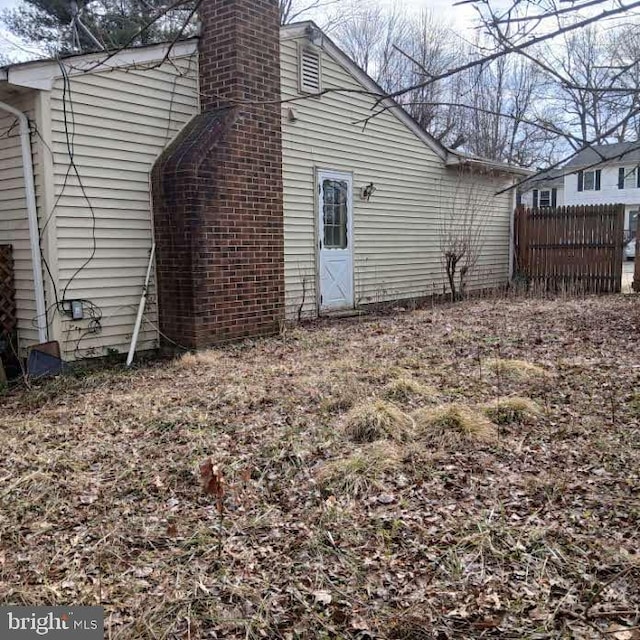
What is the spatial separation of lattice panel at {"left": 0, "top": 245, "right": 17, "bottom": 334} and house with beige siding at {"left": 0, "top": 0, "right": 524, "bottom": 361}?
0.08 meters

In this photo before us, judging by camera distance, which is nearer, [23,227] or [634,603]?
[634,603]

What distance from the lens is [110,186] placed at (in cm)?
654

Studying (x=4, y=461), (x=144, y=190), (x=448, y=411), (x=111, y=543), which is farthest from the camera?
(x=144, y=190)

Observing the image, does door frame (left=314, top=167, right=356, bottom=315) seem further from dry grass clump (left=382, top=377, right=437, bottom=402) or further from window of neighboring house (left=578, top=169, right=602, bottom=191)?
window of neighboring house (left=578, top=169, right=602, bottom=191)

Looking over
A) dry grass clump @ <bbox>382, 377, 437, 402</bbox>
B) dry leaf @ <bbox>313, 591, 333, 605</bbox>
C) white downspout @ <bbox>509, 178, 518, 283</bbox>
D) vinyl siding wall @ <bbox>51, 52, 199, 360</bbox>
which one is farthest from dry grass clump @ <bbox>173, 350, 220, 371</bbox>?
white downspout @ <bbox>509, 178, 518, 283</bbox>

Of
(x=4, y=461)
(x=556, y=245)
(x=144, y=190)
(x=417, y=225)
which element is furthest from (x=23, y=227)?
(x=556, y=245)

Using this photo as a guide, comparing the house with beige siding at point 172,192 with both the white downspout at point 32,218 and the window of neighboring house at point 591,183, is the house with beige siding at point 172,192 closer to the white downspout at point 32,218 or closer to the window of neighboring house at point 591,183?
the white downspout at point 32,218

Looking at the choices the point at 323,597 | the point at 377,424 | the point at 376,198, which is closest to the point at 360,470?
the point at 377,424

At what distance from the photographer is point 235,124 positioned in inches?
278

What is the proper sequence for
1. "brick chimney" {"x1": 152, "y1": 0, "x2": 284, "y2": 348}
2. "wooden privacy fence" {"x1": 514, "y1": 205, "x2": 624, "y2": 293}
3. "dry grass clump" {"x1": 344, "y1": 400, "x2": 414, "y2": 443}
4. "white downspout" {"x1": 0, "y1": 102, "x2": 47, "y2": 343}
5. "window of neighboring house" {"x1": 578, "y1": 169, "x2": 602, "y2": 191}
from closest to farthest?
"dry grass clump" {"x1": 344, "y1": 400, "x2": 414, "y2": 443}, "white downspout" {"x1": 0, "y1": 102, "x2": 47, "y2": 343}, "brick chimney" {"x1": 152, "y1": 0, "x2": 284, "y2": 348}, "wooden privacy fence" {"x1": 514, "y1": 205, "x2": 624, "y2": 293}, "window of neighboring house" {"x1": 578, "y1": 169, "x2": 602, "y2": 191}

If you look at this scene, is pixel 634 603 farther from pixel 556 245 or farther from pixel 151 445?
pixel 556 245

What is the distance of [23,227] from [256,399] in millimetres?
3343

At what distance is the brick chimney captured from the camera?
6.69 meters

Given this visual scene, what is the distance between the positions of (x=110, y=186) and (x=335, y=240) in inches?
150
